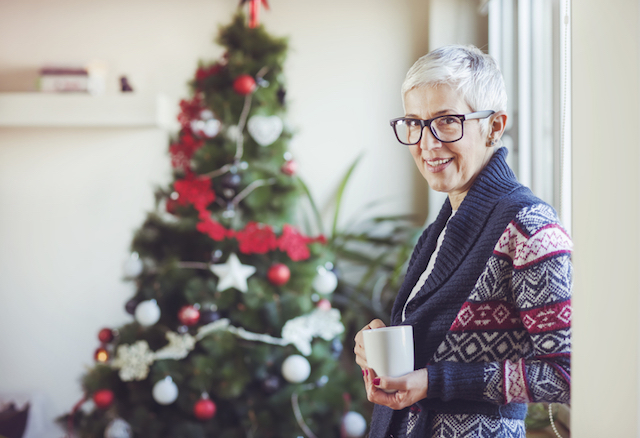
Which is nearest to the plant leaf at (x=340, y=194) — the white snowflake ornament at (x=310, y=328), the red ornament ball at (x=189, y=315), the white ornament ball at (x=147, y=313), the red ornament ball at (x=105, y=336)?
the white snowflake ornament at (x=310, y=328)

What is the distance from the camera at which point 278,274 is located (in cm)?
192

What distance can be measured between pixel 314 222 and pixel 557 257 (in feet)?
6.47

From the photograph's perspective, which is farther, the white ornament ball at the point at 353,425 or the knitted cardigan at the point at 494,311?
the white ornament ball at the point at 353,425

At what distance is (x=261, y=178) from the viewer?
79.4 inches

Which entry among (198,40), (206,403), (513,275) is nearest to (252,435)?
(206,403)

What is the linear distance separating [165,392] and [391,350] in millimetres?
1389

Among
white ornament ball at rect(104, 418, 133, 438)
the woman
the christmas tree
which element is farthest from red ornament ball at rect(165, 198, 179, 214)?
the woman

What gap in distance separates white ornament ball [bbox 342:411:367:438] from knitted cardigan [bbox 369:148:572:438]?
3.84 ft

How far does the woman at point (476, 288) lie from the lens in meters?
0.69

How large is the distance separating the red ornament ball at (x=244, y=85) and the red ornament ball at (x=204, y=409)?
1163mm

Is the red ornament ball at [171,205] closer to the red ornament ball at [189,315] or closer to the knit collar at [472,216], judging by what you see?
the red ornament ball at [189,315]

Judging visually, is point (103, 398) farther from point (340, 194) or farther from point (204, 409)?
point (340, 194)

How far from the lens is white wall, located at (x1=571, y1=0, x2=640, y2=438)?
0.51 m

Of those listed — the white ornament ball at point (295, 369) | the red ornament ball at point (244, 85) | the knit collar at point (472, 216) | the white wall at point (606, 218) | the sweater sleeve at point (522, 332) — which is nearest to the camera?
the white wall at point (606, 218)
